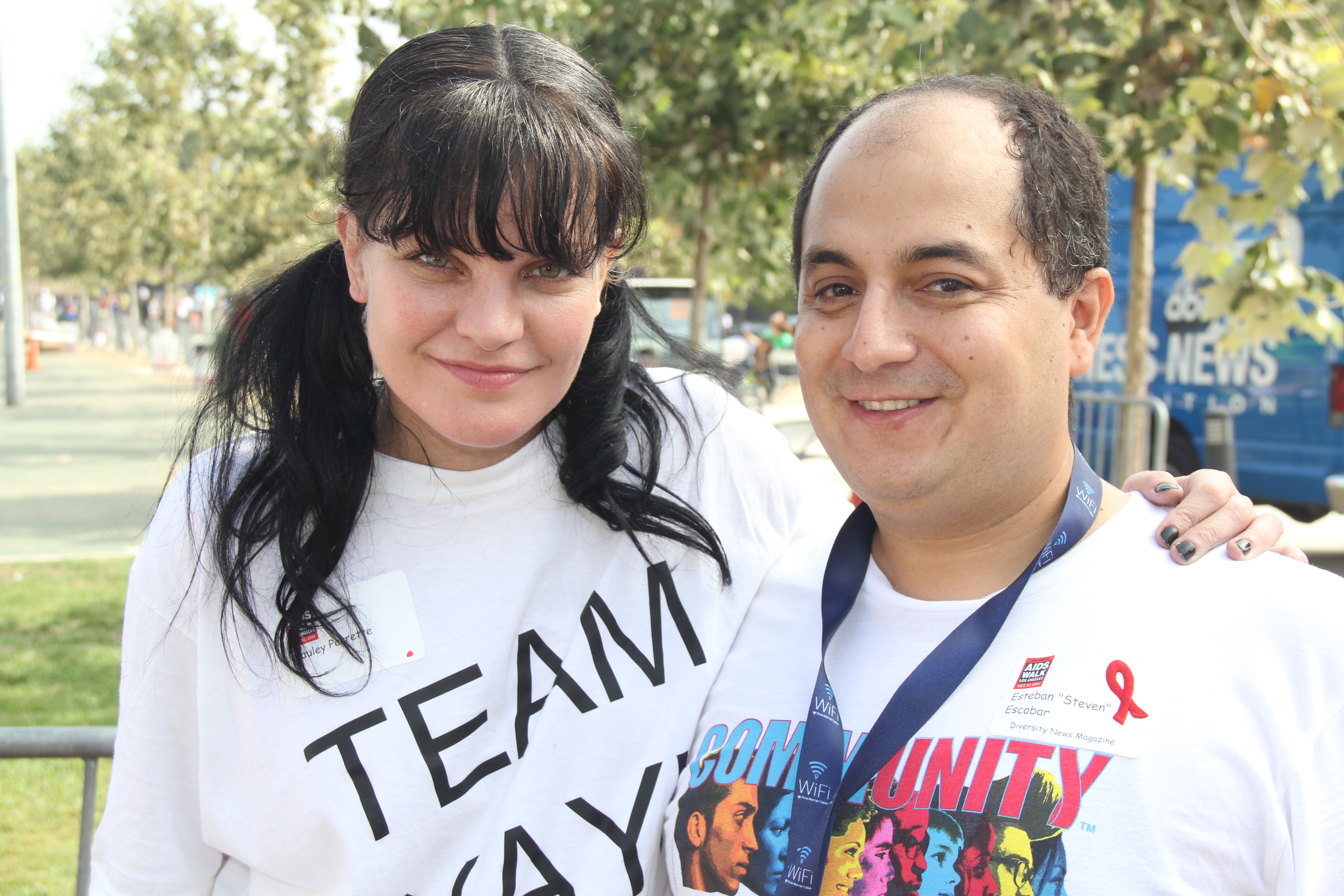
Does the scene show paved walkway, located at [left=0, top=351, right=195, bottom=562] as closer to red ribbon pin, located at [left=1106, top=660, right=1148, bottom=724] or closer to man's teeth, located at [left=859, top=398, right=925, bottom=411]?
man's teeth, located at [left=859, top=398, right=925, bottom=411]

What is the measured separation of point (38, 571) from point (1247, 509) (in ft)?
24.9

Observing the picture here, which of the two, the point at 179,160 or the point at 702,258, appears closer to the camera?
the point at 702,258

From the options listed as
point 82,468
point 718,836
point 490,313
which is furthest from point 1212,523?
point 82,468

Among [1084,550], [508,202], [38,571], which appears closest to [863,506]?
[1084,550]

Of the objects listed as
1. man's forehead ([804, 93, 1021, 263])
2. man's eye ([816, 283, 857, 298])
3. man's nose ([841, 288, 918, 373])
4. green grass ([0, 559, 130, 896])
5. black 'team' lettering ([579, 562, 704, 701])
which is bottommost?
green grass ([0, 559, 130, 896])

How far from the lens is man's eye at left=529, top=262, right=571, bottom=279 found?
1728 millimetres

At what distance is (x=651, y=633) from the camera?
1.88 metres

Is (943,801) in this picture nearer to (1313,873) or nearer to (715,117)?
(1313,873)

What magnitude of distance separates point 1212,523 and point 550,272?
1042 millimetres

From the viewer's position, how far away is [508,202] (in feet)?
5.41

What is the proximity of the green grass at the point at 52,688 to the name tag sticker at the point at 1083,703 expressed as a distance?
2.63 metres

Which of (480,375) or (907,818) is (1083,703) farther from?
(480,375)

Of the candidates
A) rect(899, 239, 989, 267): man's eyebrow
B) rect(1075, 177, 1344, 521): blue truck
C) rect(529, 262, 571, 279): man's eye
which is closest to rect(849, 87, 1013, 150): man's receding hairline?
rect(899, 239, 989, 267): man's eyebrow

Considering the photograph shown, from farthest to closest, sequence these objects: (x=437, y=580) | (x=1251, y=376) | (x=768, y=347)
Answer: (x=768, y=347)
(x=1251, y=376)
(x=437, y=580)
